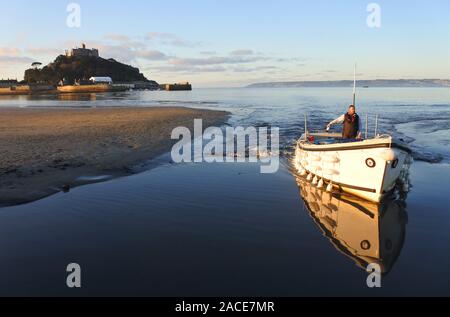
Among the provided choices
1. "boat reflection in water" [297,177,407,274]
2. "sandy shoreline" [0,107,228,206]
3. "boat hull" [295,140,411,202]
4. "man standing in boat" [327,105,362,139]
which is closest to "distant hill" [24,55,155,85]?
"sandy shoreline" [0,107,228,206]

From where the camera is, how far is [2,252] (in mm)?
8094

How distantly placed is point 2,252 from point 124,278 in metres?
3.18

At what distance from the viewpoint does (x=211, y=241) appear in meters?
8.70

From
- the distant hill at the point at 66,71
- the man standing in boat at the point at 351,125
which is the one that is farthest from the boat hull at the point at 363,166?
the distant hill at the point at 66,71

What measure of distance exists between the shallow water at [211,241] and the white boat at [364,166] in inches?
21.5

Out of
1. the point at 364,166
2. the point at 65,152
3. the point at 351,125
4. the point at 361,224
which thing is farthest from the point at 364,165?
the point at 65,152

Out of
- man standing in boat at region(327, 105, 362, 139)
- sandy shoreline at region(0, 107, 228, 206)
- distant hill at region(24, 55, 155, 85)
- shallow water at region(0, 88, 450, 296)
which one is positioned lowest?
shallow water at region(0, 88, 450, 296)

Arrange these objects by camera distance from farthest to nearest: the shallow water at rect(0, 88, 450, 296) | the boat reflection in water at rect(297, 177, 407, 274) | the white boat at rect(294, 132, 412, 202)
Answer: the white boat at rect(294, 132, 412, 202) < the boat reflection in water at rect(297, 177, 407, 274) < the shallow water at rect(0, 88, 450, 296)

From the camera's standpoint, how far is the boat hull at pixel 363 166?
11.2 m

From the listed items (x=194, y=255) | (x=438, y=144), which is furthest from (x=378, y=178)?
(x=438, y=144)

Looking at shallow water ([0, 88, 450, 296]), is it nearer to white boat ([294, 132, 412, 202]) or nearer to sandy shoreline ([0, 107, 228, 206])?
white boat ([294, 132, 412, 202])

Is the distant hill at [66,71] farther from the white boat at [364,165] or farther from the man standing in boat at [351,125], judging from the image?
the white boat at [364,165]

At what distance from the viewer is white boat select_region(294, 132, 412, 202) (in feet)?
36.9
